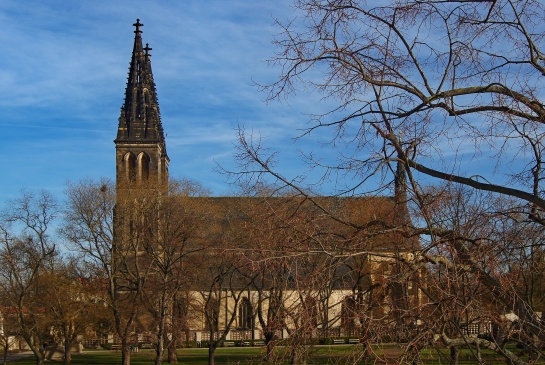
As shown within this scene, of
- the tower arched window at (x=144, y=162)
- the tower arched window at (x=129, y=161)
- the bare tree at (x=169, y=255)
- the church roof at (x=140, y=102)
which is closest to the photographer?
the bare tree at (x=169, y=255)

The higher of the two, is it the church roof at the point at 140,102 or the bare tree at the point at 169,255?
the church roof at the point at 140,102

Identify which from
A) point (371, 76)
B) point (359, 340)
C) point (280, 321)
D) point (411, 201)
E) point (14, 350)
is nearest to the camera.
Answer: point (359, 340)

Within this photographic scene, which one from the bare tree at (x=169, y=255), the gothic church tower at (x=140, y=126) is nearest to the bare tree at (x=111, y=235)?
the bare tree at (x=169, y=255)

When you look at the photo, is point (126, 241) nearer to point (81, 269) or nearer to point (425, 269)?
point (81, 269)

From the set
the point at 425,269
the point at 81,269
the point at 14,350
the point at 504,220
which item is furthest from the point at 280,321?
the point at 14,350

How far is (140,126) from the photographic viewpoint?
7619 centimetres

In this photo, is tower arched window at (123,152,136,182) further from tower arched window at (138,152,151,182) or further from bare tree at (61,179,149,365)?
bare tree at (61,179,149,365)

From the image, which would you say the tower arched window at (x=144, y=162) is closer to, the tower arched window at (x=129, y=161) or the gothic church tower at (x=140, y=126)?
the gothic church tower at (x=140, y=126)

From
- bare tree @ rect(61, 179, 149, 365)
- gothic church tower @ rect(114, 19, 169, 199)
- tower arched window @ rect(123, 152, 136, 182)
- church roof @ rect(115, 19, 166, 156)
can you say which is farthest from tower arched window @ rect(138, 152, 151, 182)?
bare tree @ rect(61, 179, 149, 365)

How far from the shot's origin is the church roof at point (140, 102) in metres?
75.7

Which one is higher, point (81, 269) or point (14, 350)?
point (81, 269)

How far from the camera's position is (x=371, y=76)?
663 cm

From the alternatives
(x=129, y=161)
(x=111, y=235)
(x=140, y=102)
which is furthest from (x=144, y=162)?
(x=111, y=235)

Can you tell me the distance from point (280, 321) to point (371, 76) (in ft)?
7.72
